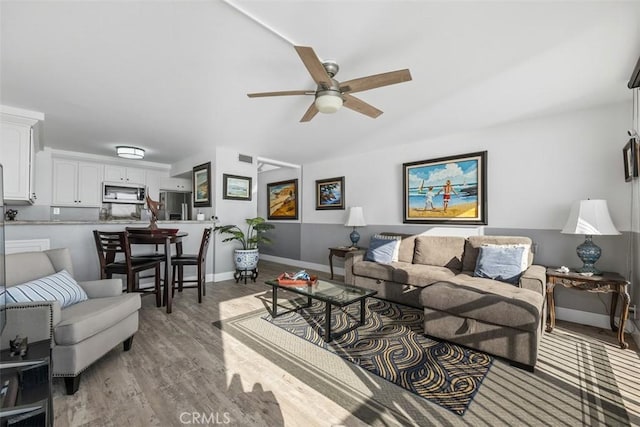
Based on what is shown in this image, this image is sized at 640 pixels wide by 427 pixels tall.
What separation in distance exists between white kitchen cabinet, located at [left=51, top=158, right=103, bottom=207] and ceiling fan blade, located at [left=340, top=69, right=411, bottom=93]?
5627mm

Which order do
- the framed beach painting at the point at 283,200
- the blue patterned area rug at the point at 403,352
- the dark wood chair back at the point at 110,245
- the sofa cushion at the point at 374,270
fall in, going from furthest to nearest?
the framed beach painting at the point at 283,200, the sofa cushion at the point at 374,270, the dark wood chair back at the point at 110,245, the blue patterned area rug at the point at 403,352

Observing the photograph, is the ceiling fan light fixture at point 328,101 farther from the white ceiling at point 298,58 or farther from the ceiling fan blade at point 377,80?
the white ceiling at point 298,58

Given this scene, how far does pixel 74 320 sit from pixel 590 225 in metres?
4.30

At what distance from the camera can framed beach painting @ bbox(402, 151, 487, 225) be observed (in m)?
3.63

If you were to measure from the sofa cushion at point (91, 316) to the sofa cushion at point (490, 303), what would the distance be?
8.33 ft

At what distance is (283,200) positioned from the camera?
21.5 feet

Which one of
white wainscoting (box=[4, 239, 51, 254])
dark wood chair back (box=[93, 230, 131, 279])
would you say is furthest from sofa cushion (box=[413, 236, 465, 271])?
white wainscoting (box=[4, 239, 51, 254])

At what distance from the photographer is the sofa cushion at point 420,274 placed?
3.16 meters

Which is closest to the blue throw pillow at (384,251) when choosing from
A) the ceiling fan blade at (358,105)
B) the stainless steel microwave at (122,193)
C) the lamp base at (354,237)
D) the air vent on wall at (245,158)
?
the lamp base at (354,237)

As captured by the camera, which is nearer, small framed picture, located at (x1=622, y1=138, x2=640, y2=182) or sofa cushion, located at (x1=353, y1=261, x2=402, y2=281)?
small framed picture, located at (x1=622, y1=138, x2=640, y2=182)

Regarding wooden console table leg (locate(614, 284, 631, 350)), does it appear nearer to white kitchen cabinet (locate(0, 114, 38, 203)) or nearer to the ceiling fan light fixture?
the ceiling fan light fixture

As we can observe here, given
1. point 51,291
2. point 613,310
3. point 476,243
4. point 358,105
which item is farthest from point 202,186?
point 613,310

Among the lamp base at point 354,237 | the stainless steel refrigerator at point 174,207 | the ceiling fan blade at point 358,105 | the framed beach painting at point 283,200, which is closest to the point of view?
the ceiling fan blade at point 358,105

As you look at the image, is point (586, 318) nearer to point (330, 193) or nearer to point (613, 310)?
point (613, 310)
